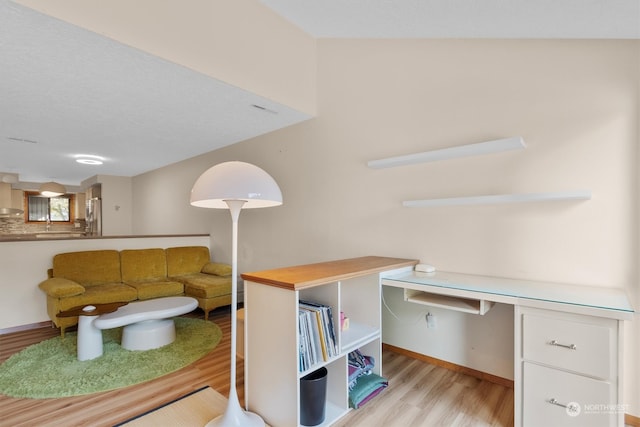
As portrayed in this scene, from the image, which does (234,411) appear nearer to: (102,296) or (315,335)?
(315,335)

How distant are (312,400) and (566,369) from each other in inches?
50.5

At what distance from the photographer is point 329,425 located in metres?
1.73

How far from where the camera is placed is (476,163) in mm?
2238

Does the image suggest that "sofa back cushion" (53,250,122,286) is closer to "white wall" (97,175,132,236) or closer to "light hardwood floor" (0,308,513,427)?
"light hardwood floor" (0,308,513,427)

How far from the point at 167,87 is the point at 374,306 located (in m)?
2.33

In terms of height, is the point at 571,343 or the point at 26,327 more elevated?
the point at 571,343

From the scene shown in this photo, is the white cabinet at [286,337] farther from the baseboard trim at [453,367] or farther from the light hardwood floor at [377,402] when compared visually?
the baseboard trim at [453,367]

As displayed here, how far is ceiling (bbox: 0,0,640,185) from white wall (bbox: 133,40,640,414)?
7.6 inches

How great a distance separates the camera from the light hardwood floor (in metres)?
1.78

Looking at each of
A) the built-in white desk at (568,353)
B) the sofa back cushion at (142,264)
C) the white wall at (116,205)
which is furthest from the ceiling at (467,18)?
the white wall at (116,205)

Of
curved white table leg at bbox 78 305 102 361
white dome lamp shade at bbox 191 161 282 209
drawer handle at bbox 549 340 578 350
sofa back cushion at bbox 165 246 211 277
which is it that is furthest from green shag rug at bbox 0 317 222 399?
drawer handle at bbox 549 340 578 350

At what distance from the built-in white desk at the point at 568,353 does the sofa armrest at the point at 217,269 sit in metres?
3.10

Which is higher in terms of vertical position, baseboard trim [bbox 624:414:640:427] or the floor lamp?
the floor lamp

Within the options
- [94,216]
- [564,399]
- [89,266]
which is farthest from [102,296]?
[94,216]
